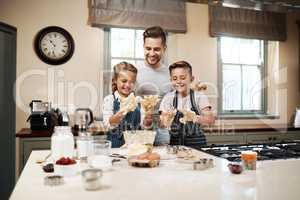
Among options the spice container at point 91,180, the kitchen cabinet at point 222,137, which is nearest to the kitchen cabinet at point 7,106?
the kitchen cabinet at point 222,137

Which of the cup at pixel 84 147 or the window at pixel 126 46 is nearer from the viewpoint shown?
the cup at pixel 84 147

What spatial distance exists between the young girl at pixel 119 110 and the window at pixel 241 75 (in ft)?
4.41

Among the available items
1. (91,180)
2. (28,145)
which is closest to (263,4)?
(91,180)

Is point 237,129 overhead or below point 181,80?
below

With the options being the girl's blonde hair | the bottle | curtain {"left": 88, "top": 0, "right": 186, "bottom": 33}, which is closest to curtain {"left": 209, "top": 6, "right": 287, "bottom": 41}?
curtain {"left": 88, "top": 0, "right": 186, "bottom": 33}

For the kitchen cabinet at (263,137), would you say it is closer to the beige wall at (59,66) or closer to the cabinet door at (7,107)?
the beige wall at (59,66)

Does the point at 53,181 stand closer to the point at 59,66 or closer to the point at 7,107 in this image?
the point at 7,107

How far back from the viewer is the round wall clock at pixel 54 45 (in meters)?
3.43

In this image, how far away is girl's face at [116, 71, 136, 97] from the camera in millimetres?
3248

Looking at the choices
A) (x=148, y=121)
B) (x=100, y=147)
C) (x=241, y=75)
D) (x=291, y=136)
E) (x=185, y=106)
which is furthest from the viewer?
(x=241, y=75)

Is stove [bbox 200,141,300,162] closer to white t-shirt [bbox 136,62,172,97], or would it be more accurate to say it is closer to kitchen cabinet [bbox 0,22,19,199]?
white t-shirt [bbox 136,62,172,97]

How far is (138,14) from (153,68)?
69 centimetres

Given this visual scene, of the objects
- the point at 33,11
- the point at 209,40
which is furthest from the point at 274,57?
the point at 33,11

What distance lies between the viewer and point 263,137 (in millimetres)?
3738
